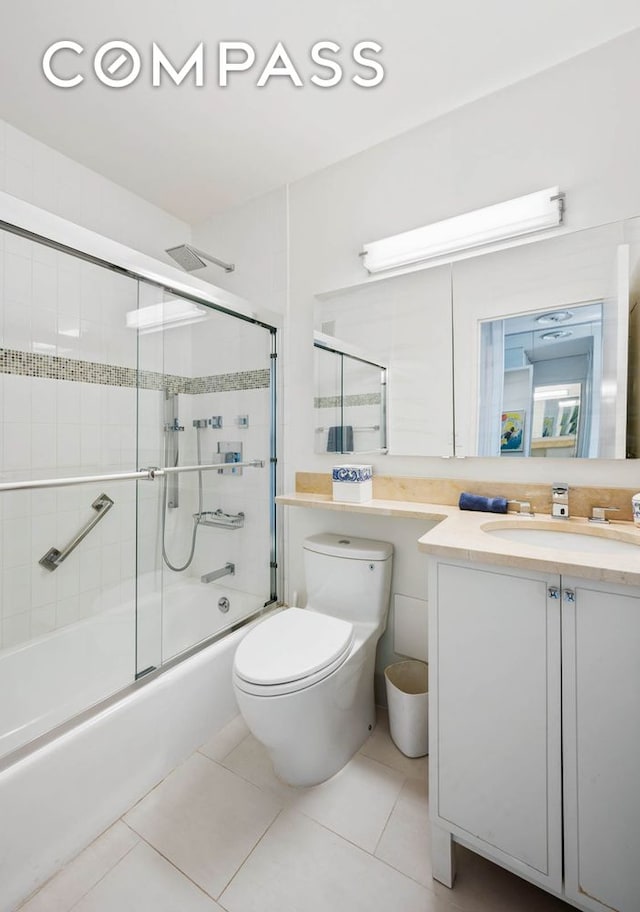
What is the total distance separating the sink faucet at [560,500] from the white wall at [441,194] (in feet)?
0.32

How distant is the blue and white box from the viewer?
1649 millimetres

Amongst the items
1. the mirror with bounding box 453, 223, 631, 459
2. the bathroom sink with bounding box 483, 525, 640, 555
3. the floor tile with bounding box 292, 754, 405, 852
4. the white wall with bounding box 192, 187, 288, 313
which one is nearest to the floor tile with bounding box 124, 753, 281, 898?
the floor tile with bounding box 292, 754, 405, 852

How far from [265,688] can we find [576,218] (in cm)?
183

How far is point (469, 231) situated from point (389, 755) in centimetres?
199

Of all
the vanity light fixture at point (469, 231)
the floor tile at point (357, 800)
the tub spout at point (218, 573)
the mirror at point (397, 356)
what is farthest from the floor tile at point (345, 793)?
the vanity light fixture at point (469, 231)

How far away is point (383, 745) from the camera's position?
5.03 ft

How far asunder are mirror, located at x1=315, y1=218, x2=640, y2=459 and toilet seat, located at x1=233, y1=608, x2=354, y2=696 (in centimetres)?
78

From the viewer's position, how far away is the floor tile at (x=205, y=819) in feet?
3.64

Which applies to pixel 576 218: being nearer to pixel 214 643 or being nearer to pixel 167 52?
pixel 167 52

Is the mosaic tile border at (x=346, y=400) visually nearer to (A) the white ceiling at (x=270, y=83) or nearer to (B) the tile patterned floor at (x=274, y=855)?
(A) the white ceiling at (x=270, y=83)

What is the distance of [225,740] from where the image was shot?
156 cm

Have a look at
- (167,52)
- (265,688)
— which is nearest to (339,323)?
(167,52)

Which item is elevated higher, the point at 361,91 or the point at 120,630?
the point at 361,91

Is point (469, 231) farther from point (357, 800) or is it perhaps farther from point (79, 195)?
point (357, 800)
